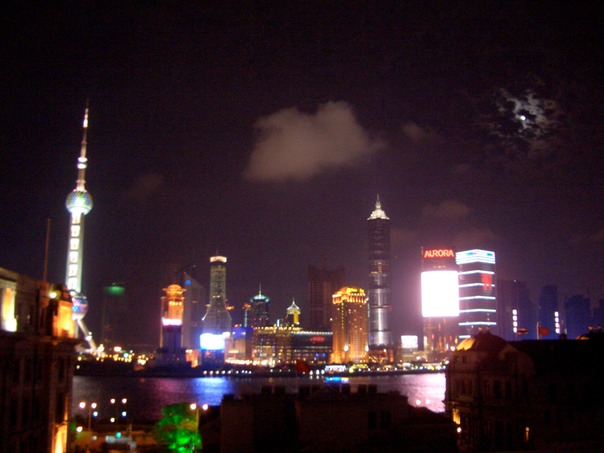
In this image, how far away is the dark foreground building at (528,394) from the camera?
1807 inches

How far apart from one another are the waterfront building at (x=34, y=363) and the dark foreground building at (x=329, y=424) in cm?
1098

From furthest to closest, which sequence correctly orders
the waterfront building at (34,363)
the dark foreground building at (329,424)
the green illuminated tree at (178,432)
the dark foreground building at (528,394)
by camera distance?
the green illuminated tree at (178,432), the dark foreground building at (528,394), the dark foreground building at (329,424), the waterfront building at (34,363)

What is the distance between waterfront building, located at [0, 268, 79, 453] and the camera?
34.0 metres

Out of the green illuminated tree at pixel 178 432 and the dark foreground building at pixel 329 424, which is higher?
the dark foreground building at pixel 329 424

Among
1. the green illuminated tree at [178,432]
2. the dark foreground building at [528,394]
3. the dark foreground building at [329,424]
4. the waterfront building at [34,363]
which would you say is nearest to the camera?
the waterfront building at [34,363]

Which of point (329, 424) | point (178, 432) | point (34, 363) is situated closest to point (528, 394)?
point (329, 424)

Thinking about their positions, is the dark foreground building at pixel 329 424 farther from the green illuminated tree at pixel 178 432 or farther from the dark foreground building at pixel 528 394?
the green illuminated tree at pixel 178 432

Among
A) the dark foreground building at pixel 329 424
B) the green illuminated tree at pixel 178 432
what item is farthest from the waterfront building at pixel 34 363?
the dark foreground building at pixel 329 424

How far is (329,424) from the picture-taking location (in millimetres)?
34812

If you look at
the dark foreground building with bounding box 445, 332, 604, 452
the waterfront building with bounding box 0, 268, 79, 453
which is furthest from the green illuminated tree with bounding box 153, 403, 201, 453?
the dark foreground building with bounding box 445, 332, 604, 452

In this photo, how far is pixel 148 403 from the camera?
13800 cm

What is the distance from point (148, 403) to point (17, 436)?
107379mm

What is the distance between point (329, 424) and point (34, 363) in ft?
58.2

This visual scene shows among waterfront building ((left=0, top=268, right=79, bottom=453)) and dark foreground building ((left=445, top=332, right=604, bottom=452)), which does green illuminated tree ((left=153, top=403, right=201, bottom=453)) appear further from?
dark foreground building ((left=445, top=332, right=604, bottom=452))
